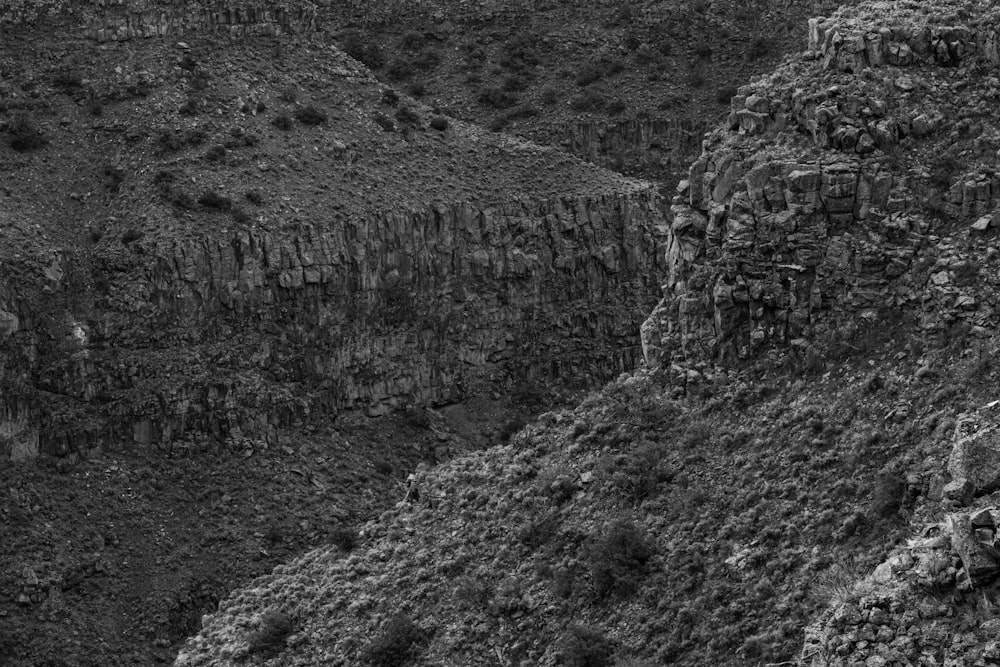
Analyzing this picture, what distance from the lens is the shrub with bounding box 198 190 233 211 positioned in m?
127

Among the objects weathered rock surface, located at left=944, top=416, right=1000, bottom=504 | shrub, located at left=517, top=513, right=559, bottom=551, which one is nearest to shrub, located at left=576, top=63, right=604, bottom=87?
shrub, located at left=517, top=513, right=559, bottom=551

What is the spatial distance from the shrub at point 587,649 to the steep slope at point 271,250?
54244 millimetres

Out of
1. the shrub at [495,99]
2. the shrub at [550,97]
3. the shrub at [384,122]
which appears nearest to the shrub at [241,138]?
the shrub at [384,122]

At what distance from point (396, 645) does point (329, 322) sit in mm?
54471

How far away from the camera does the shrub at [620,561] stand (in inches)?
2864

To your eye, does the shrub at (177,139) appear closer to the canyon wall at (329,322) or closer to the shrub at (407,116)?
the canyon wall at (329,322)

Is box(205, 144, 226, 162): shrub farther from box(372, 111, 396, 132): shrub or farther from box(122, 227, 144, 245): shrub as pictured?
box(372, 111, 396, 132): shrub

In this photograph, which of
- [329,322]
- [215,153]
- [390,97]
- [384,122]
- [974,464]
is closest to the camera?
[974,464]

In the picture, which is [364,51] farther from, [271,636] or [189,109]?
[271,636]

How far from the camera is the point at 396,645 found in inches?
3049

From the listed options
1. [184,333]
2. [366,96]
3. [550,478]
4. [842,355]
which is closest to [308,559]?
[550,478]

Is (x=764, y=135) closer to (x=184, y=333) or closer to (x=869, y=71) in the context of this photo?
(x=869, y=71)

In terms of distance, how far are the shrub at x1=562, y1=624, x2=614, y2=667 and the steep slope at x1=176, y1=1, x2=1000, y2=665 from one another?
74 millimetres

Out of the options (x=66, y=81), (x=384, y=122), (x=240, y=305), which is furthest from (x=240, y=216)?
(x=66, y=81)
